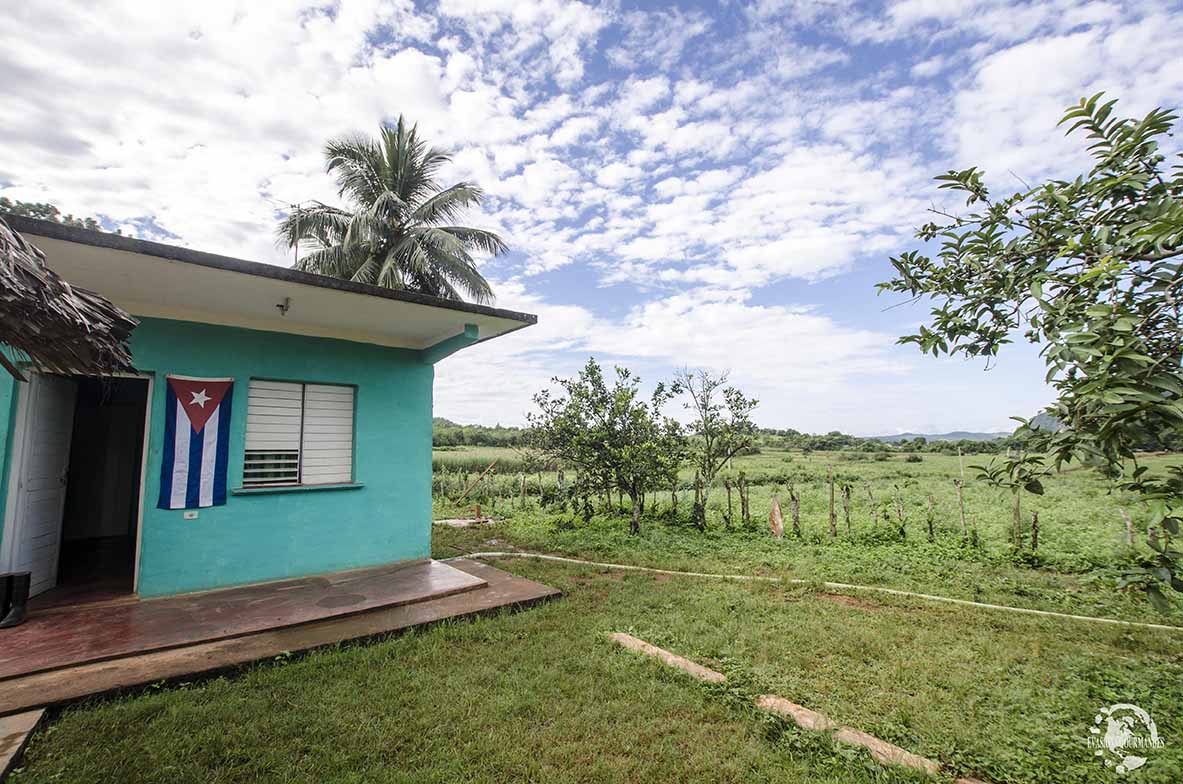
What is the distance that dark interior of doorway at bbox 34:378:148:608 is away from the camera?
705 cm

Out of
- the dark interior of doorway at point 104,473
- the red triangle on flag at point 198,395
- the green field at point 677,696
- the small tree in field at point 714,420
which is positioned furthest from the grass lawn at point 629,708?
the small tree in field at point 714,420

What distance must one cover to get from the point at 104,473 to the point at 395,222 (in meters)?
10.1

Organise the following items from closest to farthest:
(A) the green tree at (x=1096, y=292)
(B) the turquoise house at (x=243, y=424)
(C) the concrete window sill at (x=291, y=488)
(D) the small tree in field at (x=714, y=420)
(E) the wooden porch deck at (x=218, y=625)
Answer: (A) the green tree at (x=1096, y=292) → (E) the wooden porch deck at (x=218, y=625) → (B) the turquoise house at (x=243, y=424) → (C) the concrete window sill at (x=291, y=488) → (D) the small tree in field at (x=714, y=420)

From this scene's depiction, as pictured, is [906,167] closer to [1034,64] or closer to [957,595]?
[1034,64]

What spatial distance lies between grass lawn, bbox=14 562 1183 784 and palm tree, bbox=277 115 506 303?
12.8m

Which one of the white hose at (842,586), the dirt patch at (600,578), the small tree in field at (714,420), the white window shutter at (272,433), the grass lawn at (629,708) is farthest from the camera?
the small tree in field at (714,420)

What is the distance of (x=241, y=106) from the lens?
6836 millimetres

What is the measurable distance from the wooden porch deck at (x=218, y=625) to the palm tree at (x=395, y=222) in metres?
11.4

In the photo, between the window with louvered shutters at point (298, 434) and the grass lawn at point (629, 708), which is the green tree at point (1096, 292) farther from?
the window with louvered shutters at point (298, 434)

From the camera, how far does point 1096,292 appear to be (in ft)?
6.64

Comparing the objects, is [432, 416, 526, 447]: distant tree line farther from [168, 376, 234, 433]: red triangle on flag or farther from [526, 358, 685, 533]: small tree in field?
[168, 376, 234, 433]: red triangle on flag

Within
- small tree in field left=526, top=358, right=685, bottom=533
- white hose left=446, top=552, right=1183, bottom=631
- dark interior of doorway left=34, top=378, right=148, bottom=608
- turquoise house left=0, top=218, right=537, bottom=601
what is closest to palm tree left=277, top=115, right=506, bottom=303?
small tree in field left=526, top=358, right=685, bottom=533

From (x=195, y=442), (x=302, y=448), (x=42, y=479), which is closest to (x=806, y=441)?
(x=302, y=448)

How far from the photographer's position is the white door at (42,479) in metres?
4.30
